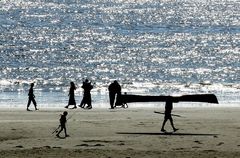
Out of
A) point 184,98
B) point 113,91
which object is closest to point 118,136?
point 184,98

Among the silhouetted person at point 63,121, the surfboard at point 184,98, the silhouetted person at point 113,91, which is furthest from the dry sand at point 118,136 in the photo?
the silhouetted person at point 113,91

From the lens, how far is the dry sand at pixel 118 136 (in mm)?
22797

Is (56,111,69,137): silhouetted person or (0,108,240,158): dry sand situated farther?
(56,111,69,137): silhouetted person

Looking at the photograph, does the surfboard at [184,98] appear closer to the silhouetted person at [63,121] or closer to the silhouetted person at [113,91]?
the silhouetted person at [113,91]

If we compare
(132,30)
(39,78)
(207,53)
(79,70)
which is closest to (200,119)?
(39,78)

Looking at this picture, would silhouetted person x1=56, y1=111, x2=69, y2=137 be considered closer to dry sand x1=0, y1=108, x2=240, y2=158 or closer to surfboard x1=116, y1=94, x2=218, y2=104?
dry sand x1=0, y1=108, x2=240, y2=158

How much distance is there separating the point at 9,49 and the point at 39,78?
40.0 m

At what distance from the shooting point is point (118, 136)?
2614cm

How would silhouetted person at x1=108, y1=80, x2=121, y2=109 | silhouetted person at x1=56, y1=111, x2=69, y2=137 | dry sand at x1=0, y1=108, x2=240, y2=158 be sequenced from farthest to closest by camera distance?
silhouetted person at x1=108, y1=80, x2=121, y2=109 → silhouetted person at x1=56, y1=111, x2=69, y2=137 → dry sand at x1=0, y1=108, x2=240, y2=158

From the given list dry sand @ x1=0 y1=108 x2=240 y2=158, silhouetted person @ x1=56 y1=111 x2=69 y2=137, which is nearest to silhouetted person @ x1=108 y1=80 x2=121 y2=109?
dry sand @ x1=0 y1=108 x2=240 y2=158

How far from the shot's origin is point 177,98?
29.0 meters

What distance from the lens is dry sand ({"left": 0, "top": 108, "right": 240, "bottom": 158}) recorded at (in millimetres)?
22797

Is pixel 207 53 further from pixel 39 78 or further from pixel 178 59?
pixel 39 78

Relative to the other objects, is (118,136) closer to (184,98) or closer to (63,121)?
(63,121)
